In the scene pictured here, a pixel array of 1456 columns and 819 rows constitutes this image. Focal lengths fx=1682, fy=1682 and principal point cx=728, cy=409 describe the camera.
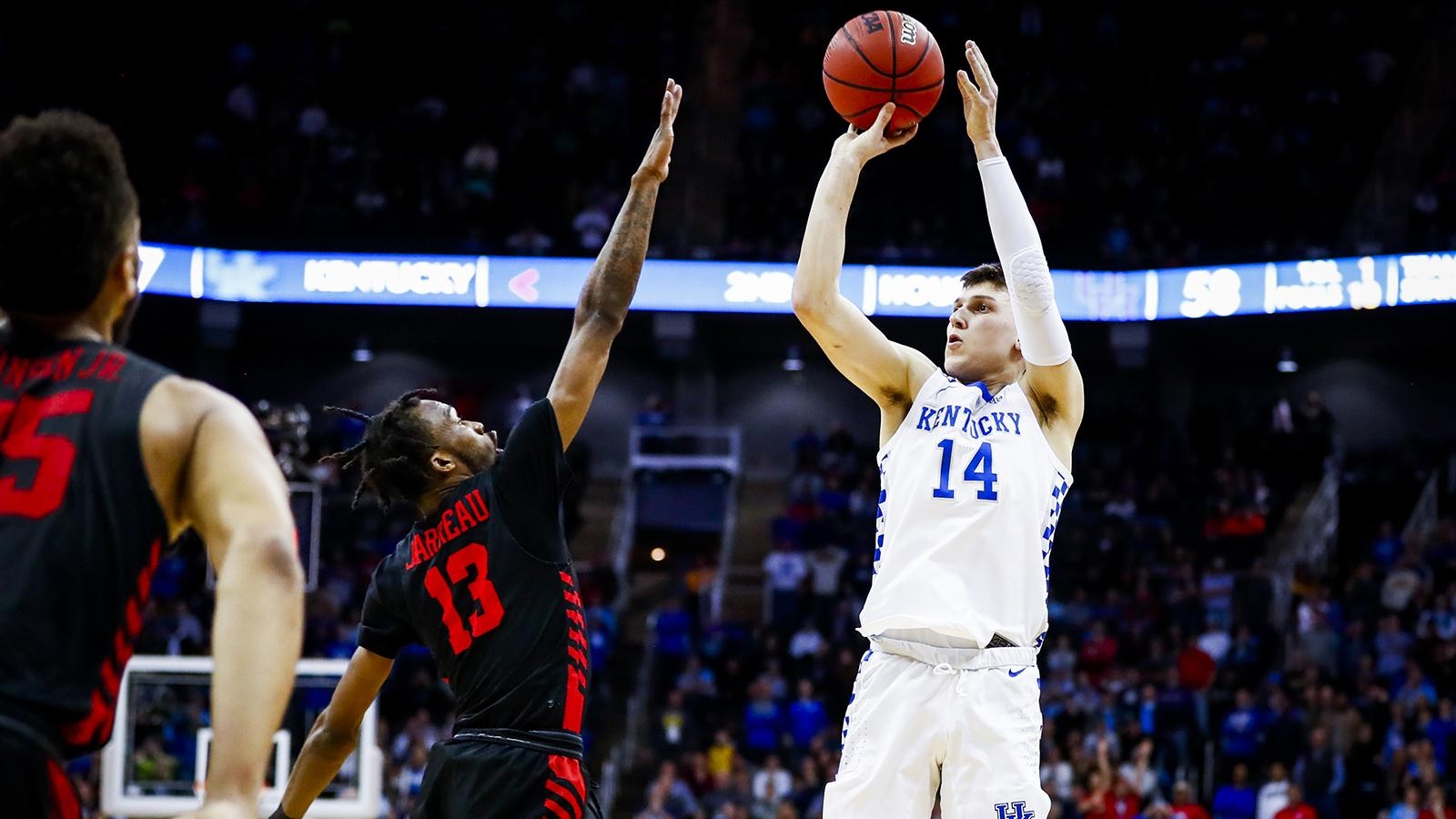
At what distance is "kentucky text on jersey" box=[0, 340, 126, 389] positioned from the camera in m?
2.79

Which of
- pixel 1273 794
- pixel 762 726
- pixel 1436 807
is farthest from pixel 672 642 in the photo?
pixel 1436 807

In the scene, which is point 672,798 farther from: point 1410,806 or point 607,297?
point 607,297

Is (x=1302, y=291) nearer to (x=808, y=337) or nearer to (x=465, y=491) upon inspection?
(x=808, y=337)

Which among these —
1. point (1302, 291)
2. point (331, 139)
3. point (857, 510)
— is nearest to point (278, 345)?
point (331, 139)

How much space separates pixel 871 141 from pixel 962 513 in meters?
1.23

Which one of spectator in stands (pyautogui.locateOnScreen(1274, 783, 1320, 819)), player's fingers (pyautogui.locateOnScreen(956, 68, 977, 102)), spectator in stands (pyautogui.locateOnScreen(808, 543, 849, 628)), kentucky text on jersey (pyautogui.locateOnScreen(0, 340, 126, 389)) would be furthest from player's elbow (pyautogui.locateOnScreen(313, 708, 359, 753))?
spectator in stands (pyautogui.locateOnScreen(808, 543, 849, 628))

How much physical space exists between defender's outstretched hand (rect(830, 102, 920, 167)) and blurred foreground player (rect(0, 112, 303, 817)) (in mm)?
2778

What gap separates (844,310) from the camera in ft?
16.6

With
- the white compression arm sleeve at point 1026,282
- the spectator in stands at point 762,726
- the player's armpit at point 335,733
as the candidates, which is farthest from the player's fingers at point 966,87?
the spectator in stands at point 762,726

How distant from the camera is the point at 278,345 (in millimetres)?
27078

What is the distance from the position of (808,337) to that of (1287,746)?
11806 millimetres

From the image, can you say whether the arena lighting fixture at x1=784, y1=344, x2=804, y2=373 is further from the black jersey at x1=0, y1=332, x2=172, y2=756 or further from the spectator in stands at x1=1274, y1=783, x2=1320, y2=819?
the black jersey at x1=0, y1=332, x2=172, y2=756

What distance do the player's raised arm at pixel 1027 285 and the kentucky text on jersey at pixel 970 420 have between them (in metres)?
0.15

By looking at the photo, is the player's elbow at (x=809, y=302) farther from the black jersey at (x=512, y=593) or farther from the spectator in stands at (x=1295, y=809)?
the spectator in stands at (x=1295, y=809)
